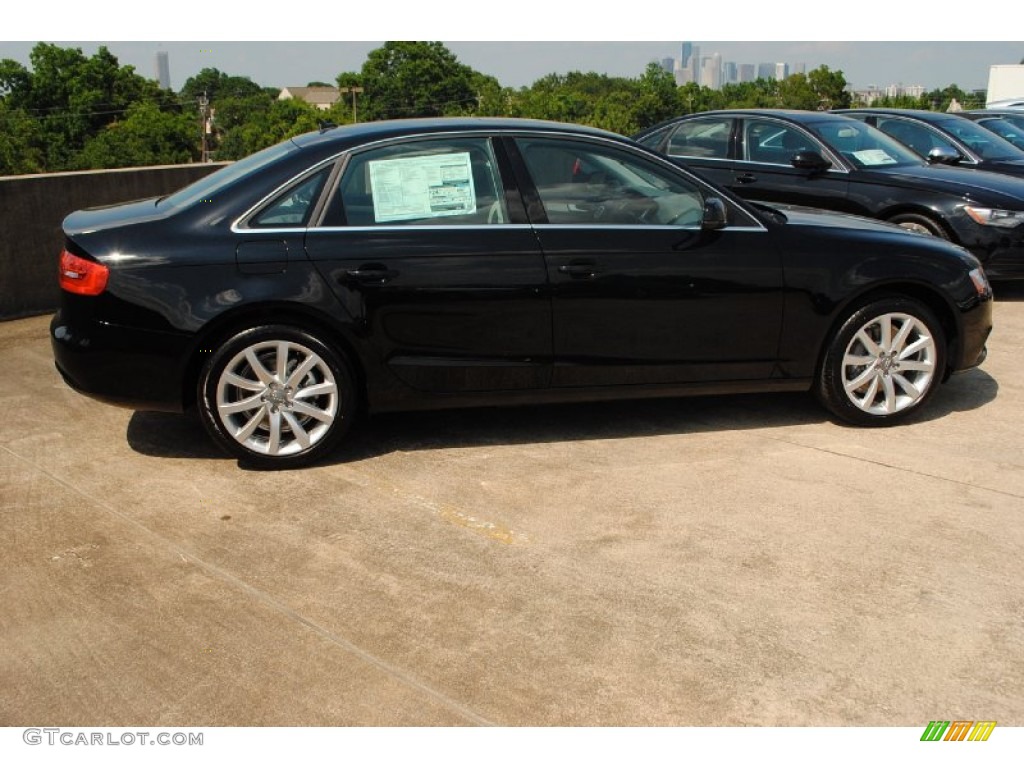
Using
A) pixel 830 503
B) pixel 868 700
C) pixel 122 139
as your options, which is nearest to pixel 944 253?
pixel 830 503

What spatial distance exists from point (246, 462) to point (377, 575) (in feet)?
4.27

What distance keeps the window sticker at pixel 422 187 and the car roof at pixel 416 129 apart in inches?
5.6

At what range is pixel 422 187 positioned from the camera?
508cm

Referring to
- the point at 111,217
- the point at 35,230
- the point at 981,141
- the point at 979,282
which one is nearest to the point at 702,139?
the point at 981,141

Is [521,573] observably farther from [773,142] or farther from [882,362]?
[773,142]

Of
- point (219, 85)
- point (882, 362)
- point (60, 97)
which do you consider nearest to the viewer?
point (882, 362)

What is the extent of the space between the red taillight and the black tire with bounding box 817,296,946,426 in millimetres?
3507

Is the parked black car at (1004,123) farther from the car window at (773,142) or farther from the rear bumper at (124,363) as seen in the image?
the rear bumper at (124,363)

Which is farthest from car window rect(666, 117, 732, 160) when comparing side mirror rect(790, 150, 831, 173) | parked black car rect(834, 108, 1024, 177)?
parked black car rect(834, 108, 1024, 177)

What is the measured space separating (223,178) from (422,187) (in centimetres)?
97

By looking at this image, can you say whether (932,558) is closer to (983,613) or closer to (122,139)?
(983,613)

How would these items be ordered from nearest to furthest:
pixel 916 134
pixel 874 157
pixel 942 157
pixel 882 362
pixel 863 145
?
pixel 882 362 < pixel 874 157 < pixel 863 145 < pixel 942 157 < pixel 916 134
